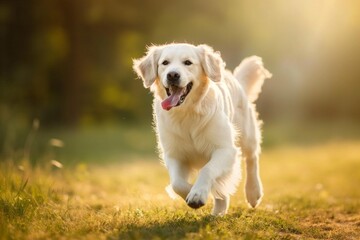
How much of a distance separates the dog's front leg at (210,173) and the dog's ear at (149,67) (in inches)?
39.8

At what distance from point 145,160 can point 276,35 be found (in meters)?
11.5

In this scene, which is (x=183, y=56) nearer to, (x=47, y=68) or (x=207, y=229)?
(x=207, y=229)

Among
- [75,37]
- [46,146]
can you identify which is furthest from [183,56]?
[75,37]

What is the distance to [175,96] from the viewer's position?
6.01 metres

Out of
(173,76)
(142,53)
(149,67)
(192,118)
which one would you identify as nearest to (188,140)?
(192,118)

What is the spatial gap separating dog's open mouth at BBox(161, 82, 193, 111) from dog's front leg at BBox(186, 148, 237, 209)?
62 cm

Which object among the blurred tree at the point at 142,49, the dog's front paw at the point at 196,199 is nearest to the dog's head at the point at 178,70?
the dog's front paw at the point at 196,199

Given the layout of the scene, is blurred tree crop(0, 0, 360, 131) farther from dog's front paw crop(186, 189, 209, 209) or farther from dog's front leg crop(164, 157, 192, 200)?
dog's front paw crop(186, 189, 209, 209)

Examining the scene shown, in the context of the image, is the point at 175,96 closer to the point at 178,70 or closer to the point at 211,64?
the point at 178,70

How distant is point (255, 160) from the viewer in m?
7.70

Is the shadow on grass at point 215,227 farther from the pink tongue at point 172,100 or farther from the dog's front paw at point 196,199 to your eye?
the pink tongue at point 172,100

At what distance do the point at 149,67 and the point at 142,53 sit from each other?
20.7m

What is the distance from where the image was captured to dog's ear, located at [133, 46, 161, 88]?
6383 mm

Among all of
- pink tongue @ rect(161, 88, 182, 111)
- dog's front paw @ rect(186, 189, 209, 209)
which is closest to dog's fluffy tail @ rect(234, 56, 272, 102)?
pink tongue @ rect(161, 88, 182, 111)
